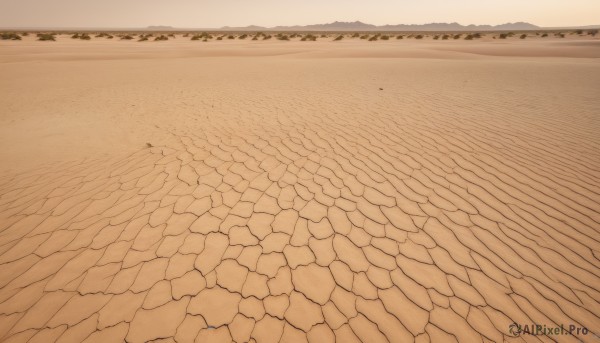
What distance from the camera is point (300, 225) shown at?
2762 mm

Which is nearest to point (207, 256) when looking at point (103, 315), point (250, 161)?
point (103, 315)

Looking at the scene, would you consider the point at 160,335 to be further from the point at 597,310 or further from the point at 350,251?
the point at 597,310

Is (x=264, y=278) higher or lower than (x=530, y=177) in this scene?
lower

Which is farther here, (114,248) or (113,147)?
(113,147)

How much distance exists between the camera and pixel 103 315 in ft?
6.40

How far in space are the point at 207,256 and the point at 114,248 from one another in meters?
0.98

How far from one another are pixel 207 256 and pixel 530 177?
14.9ft

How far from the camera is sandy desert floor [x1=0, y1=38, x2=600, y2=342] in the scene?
6.43 ft

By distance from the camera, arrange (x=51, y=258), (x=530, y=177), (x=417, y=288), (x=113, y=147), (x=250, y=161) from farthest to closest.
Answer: (x=113, y=147)
(x=250, y=161)
(x=530, y=177)
(x=51, y=258)
(x=417, y=288)

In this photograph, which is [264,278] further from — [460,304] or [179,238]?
[460,304]

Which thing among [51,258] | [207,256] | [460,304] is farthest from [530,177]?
[51,258]

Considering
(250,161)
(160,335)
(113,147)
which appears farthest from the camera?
(113,147)

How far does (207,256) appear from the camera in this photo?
7.91ft

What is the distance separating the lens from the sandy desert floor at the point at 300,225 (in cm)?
196
